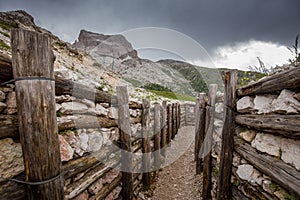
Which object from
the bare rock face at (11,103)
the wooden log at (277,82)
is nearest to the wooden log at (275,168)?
the wooden log at (277,82)

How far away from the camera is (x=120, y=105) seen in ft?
9.97

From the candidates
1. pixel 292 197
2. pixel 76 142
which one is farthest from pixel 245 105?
pixel 76 142

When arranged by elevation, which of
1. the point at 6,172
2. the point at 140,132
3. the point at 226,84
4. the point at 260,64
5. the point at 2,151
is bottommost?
the point at 140,132

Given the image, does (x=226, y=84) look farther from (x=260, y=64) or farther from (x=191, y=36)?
(x=191, y=36)

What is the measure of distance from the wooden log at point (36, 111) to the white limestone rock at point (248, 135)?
7.17 ft

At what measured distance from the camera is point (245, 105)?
2.27m

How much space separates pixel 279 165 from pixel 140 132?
304cm

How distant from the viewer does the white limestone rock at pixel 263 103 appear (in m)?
1.80

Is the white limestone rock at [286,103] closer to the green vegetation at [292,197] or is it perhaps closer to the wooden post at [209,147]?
the green vegetation at [292,197]

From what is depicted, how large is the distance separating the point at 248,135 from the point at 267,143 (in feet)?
1.36

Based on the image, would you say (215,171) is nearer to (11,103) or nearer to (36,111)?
(36,111)

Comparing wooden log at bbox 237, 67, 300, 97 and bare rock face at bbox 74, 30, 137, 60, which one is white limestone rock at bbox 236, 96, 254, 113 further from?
bare rock face at bbox 74, 30, 137, 60

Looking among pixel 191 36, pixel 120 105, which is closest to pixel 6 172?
pixel 120 105

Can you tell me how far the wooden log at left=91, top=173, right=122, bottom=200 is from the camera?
2.42 metres
